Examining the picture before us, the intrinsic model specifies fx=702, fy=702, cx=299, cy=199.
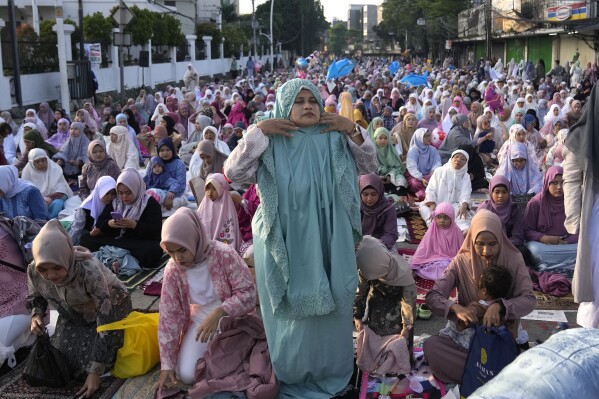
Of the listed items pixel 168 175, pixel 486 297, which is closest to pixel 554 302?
pixel 486 297

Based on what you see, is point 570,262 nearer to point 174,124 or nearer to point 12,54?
point 174,124

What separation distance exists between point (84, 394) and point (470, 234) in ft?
6.66

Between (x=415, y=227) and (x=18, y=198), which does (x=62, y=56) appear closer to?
(x=18, y=198)

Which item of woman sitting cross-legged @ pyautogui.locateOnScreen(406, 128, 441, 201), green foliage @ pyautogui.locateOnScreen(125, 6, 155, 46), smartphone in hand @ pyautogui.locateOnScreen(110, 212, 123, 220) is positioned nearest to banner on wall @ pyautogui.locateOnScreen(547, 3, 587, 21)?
green foliage @ pyautogui.locateOnScreen(125, 6, 155, 46)

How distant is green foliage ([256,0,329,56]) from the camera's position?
56.3m

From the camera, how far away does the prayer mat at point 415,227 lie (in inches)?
244

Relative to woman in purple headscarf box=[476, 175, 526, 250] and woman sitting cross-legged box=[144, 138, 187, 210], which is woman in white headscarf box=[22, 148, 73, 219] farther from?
woman in purple headscarf box=[476, 175, 526, 250]

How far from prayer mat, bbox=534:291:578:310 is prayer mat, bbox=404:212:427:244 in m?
1.61

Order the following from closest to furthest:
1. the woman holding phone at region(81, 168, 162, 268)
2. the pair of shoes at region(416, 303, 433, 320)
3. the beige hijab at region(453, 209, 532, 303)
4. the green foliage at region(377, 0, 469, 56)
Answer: the beige hijab at region(453, 209, 532, 303) → the pair of shoes at region(416, 303, 433, 320) → the woman holding phone at region(81, 168, 162, 268) → the green foliage at region(377, 0, 469, 56)

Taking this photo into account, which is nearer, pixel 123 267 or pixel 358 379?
pixel 358 379

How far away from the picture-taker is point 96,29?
1972 centimetres

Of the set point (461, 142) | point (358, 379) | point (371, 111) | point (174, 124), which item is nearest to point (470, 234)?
point (358, 379)

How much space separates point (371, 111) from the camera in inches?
525

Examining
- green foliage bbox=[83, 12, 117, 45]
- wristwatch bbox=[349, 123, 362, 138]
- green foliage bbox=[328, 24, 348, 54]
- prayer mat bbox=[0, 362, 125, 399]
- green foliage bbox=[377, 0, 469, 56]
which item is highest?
green foliage bbox=[328, 24, 348, 54]
